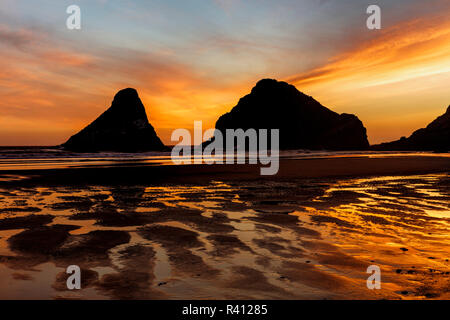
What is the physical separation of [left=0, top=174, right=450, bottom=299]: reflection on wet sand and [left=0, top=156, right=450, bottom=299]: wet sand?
3 centimetres

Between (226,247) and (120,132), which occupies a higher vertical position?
A: (120,132)

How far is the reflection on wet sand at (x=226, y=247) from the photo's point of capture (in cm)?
460

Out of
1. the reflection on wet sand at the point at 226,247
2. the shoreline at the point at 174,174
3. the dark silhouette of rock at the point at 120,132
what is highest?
the dark silhouette of rock at the point at 120,132

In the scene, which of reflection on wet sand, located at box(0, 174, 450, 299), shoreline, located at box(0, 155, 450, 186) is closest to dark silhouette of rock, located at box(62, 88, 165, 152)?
shoreline, located at box(0, 155, 450, 186)

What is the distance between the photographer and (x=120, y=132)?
174125 millimetres

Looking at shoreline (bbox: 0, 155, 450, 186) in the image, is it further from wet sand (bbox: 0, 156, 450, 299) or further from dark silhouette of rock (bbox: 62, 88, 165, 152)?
dark silhouette of rock (bbox: 62, 88, 165, 152)

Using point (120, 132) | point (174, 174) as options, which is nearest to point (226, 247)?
point (174, 174)

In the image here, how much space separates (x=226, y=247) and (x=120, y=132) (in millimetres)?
177810

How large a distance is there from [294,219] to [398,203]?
16.1 feet

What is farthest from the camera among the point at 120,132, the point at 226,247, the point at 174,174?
the point at 120,132

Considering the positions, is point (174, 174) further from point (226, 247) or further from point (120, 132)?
point (120, 132)

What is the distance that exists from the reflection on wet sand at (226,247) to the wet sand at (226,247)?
1.1 inches

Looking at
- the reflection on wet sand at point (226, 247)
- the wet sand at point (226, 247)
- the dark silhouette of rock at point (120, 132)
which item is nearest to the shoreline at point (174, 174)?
the reflection on wet sand at point (226, 247)

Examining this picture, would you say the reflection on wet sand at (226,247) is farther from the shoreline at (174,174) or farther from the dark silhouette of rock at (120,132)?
the dark silhouette of rock at (120,132)
